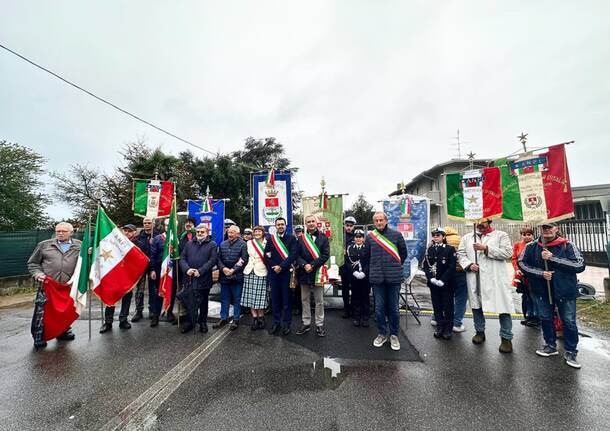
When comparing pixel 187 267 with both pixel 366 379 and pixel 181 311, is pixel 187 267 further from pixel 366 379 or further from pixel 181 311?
pixel 366 379

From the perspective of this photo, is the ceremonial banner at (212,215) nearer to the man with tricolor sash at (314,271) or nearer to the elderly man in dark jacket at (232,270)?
the elderly man in dark jacket at (232,270)

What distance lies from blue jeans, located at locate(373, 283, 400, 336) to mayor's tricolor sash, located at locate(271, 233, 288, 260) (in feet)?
5.25

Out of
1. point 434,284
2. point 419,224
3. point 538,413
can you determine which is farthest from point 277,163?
point 538,413

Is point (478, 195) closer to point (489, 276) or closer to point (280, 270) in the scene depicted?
point (489, 276)

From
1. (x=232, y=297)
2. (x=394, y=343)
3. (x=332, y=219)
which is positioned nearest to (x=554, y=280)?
(x=394, y=343)

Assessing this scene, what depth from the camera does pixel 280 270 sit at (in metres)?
4.74

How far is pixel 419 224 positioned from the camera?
259 inches

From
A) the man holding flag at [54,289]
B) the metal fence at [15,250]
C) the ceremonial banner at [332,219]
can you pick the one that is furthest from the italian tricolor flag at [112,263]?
the metal fence at [15,250]

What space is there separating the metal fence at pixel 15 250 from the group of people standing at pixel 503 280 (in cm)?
1365

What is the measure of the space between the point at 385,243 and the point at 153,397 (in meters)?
3.52

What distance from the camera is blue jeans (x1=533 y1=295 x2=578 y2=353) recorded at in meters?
3.60

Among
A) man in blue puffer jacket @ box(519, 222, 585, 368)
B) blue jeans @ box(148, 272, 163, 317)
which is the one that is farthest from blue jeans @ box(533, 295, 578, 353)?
blue jeans @ box(148, 272, 163, 317)

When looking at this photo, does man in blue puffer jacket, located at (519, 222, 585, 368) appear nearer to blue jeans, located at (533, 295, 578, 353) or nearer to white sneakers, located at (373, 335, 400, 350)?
blue jeans, located at (533, 295, 578, 353)

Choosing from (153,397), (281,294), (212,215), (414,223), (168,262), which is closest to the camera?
(153,397)
